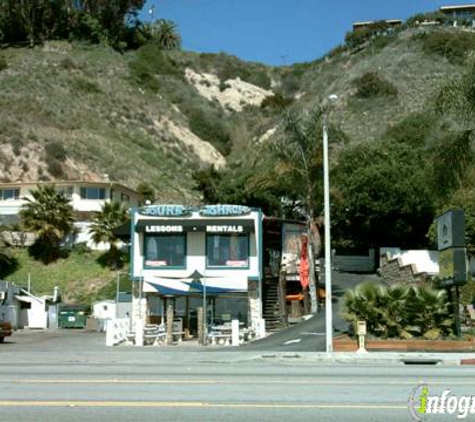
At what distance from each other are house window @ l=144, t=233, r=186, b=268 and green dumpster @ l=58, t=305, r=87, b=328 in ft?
42.4

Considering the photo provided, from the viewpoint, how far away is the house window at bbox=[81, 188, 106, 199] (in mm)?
64062

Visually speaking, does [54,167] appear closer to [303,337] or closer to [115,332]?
[115,332]

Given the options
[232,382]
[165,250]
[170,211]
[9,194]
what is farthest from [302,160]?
[9,194]

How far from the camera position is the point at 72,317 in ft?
161

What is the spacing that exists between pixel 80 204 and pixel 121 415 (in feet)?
181

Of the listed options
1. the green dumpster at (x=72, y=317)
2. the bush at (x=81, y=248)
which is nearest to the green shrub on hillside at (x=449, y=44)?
the bush at (x=81, y=248)

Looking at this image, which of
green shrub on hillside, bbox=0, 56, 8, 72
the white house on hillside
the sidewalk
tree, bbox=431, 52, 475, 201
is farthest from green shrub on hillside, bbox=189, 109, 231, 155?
the sidewalk

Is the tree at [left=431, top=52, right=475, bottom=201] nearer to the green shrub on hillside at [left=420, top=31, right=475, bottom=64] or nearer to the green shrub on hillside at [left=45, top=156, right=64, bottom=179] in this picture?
the green shrub on hillside at [left=45, top=156, right=64, bottom=179]

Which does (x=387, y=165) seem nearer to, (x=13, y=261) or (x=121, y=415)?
(x=13, y=261)

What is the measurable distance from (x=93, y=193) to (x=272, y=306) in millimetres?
29423

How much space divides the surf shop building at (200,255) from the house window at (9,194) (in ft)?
98.9

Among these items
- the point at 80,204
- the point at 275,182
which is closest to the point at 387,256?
the point at 275,182

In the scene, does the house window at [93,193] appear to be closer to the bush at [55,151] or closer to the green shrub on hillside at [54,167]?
the green shrub on hillside at [54,167]

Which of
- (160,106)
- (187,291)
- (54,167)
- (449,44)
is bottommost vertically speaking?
(187,291)
